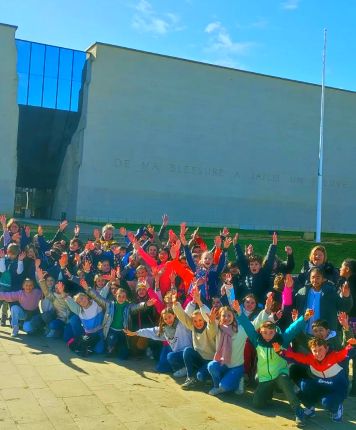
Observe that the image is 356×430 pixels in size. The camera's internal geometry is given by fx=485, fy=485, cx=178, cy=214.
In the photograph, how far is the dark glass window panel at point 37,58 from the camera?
30.0 m

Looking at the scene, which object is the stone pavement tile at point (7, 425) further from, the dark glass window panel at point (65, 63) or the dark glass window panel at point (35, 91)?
the dark glass window panel at point (65, 63)

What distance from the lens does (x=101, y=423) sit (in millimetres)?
4449

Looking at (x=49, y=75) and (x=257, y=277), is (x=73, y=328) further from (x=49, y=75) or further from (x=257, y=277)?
(x=49, y=75)

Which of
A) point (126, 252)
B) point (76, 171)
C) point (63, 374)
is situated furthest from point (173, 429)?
point (76, 171)

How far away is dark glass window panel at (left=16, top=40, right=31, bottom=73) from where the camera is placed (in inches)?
1162

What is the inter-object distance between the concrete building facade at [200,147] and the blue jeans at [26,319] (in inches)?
876

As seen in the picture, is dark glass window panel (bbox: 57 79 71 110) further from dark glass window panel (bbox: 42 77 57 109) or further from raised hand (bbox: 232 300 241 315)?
raised hand (bbox: 232 300 241 315)

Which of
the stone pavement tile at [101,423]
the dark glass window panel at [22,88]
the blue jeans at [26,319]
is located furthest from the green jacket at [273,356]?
the dark glass window panel at [22,88]

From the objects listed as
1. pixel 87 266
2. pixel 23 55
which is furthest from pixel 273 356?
pixel 23 55

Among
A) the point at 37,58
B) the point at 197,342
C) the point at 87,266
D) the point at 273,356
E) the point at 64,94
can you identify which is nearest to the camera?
the point at 273,356

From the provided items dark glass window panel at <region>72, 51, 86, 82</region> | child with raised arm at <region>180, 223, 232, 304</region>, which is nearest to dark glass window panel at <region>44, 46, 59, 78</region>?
dark glass window panel at <region>72, 51, 86, 82</region>

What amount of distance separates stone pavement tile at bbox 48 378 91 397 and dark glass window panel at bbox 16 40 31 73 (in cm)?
2752

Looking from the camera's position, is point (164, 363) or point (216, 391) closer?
point (216, 391)

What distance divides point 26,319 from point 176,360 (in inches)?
130
